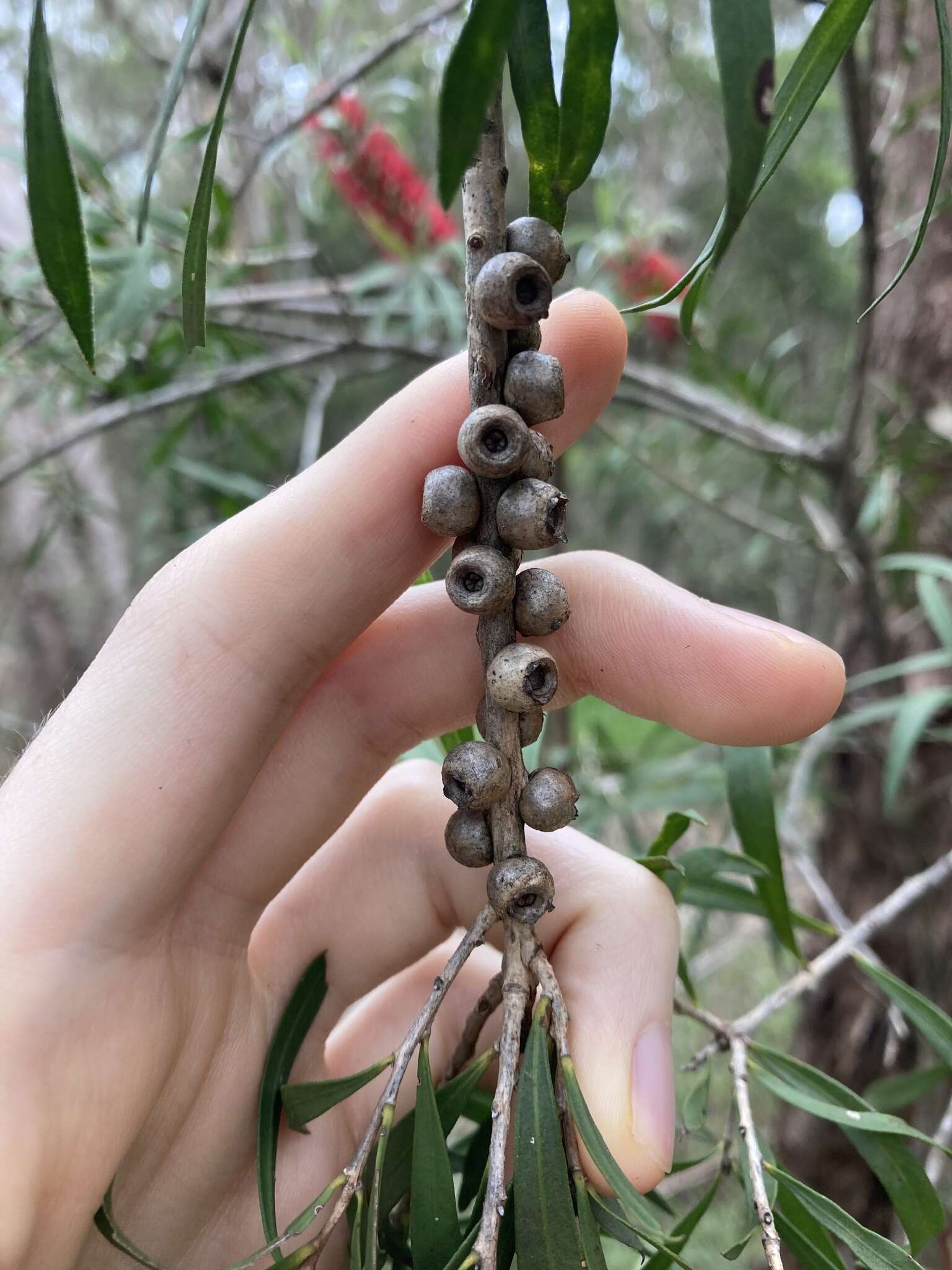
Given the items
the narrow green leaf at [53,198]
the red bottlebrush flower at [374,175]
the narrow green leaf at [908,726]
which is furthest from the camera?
the red bottlebrush flower at [374,175]

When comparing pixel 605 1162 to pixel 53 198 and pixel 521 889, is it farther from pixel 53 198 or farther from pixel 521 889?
pixel 53 198

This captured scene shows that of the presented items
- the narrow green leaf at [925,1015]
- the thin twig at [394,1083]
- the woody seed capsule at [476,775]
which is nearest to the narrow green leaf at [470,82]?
the woody seed capsule at [476,775]

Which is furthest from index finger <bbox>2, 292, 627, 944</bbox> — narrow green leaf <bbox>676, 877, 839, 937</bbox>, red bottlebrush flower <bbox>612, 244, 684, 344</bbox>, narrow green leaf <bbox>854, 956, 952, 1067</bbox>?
red bottlebrush flower <bbox>612, 244, 684, 344</bbox>

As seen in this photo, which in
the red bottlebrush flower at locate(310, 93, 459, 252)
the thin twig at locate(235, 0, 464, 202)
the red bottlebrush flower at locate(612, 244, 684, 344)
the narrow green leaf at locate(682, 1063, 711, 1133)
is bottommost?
the narrow green leaf at locate(682, 1063, 711, 1133)

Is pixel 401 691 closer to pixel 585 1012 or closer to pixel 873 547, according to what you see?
pixel 585 1012

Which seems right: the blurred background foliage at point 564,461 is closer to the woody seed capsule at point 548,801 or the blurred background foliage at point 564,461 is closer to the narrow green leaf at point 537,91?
the woody seed capsule at point 548,801

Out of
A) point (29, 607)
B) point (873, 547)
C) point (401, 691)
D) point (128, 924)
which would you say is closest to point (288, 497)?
point (401, 691)

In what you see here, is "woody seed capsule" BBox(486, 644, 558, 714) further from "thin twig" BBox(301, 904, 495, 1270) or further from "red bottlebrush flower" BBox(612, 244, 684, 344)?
"red bottlebrush flower" BBox(612, 244, 684, 344)
